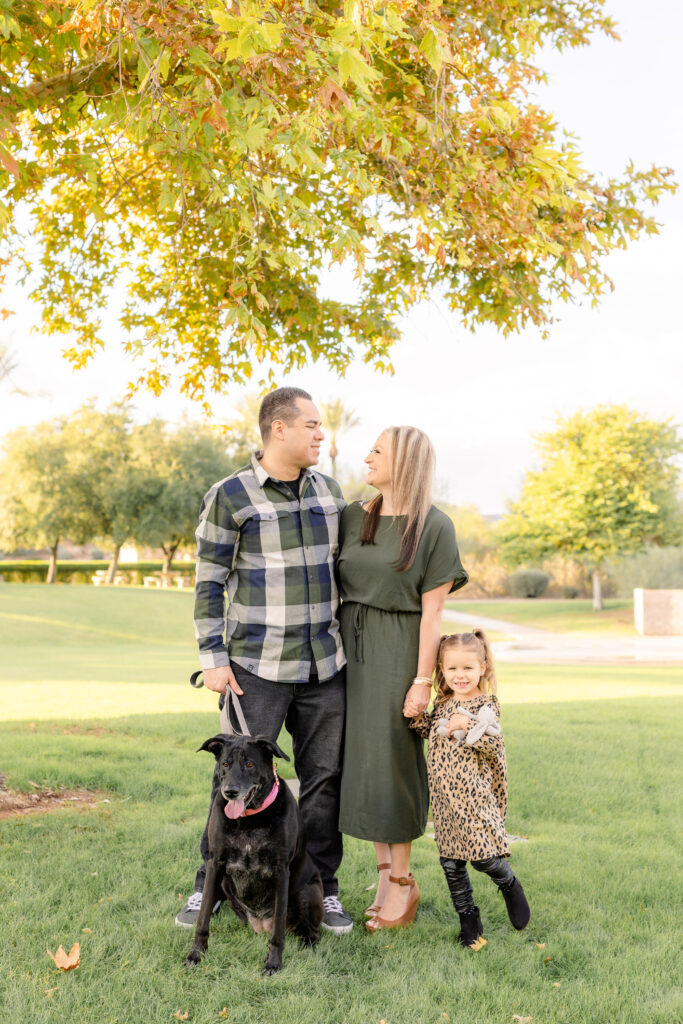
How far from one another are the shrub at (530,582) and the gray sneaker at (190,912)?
1879 inches

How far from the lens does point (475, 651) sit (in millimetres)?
3854

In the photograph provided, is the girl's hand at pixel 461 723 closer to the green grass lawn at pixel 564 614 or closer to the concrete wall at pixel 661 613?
the concrete wall at pixel 661 613

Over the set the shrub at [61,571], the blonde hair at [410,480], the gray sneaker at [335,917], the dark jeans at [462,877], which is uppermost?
the shrub at [61,571]

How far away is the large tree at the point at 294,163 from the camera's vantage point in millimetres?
4168

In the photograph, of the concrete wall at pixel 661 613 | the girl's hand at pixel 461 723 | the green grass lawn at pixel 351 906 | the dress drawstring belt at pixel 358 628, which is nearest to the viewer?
the green grass lawn at pixel 351 906

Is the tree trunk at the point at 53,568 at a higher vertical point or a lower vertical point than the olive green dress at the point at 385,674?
higher

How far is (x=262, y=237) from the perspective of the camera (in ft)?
24.3

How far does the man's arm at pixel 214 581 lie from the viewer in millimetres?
3893

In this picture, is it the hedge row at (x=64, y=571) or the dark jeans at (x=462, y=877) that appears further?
the hedge row at (x=64, y=571)

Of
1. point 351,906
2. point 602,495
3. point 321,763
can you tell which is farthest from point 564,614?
point 321,763

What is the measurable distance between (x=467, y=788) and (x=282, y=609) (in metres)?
1.18

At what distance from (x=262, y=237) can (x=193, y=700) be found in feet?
21.8

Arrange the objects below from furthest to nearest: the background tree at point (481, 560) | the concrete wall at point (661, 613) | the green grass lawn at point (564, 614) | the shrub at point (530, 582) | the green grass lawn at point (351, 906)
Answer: the background tree at point (481, 560), the shrub at point (530, 582), the green grass lawn at point (564, 614), the concrete wall at point (661, 613), the green grass lawn at point (351, 906)

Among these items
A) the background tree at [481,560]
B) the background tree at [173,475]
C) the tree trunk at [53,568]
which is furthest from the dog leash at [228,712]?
the background tree at [481,560]
